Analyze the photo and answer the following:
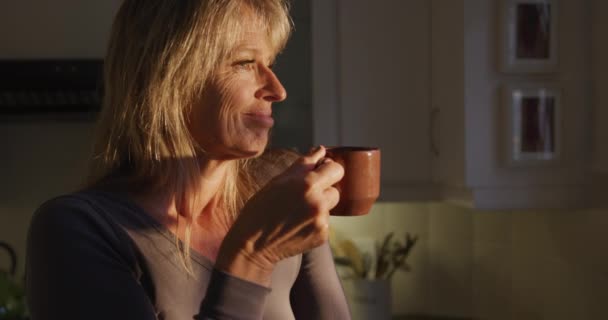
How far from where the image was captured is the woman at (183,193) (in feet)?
2.56

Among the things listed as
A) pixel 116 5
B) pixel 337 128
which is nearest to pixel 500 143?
pixel 337 128

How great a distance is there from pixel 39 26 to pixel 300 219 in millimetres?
1950

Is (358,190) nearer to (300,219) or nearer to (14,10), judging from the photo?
(300,219)

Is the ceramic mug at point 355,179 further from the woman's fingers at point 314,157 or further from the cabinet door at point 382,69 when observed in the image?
the cabinet door at point 382,69

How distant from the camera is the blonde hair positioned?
852 millimetres

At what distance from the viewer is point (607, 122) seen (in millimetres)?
1620

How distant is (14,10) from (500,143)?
1.72 metres

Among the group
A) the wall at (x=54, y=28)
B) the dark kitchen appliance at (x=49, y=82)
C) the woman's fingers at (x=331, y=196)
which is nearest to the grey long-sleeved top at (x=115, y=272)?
the woman's fingers at (x=331, y=196)

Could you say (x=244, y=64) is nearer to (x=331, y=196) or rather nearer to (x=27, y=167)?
(x=331, y=196)

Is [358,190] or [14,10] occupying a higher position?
[14,10]

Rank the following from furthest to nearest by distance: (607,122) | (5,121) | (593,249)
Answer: (5,121), (593,249), (607,122)

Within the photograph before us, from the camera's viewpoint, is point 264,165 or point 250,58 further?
point 264,165

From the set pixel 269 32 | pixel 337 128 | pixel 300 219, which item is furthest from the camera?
pixel 337 128

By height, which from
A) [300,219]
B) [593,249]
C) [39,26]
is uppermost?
[39,26]
